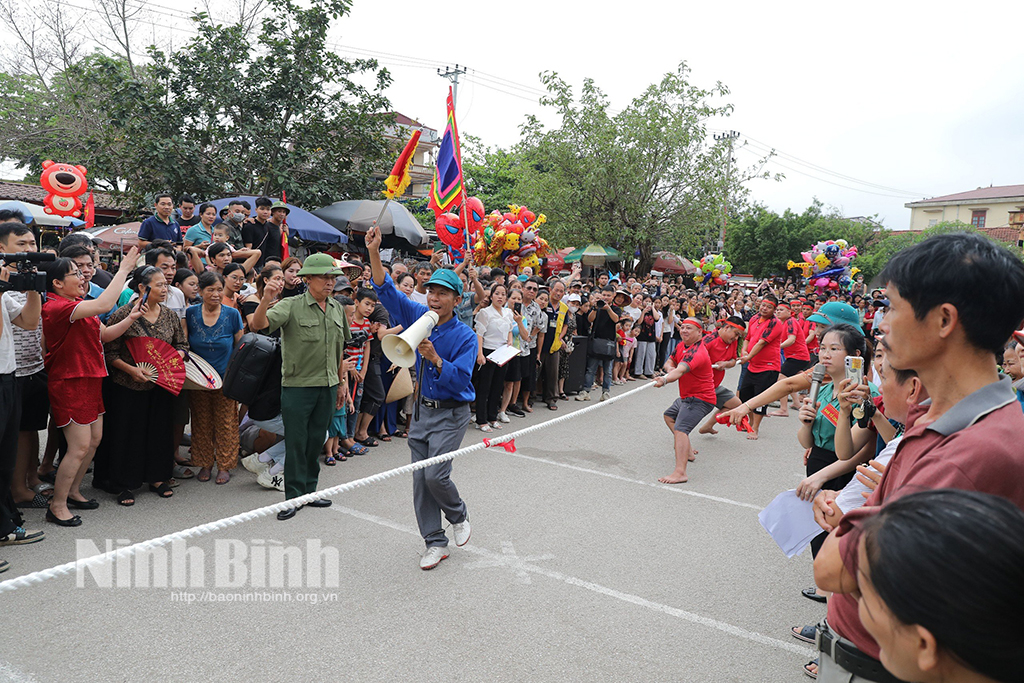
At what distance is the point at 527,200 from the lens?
24266 millimetres

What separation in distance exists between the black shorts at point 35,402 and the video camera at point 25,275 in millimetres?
1196

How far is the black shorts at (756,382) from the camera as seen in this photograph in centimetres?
920

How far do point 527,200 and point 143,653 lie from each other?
22161 mm

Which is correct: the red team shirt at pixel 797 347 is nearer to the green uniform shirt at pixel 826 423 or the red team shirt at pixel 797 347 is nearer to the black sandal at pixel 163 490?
the green uniform shirt at pixel 826 423

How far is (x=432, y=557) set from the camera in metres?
4.45

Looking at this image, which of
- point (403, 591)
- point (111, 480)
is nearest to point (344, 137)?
point (111, 480)

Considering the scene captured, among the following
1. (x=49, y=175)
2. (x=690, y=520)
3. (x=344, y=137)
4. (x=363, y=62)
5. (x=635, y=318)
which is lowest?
(x=690, y=520)

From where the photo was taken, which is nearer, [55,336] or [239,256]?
[55,336]

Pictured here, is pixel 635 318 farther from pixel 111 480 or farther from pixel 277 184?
pixel 111 480

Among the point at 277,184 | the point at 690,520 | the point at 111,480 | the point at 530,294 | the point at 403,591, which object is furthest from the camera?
the point at 277,184

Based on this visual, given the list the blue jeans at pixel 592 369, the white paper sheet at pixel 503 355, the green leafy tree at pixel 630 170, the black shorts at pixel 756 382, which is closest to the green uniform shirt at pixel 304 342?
the white paper sheet at pixel 503 355

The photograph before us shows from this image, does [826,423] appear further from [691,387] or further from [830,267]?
[830,267]

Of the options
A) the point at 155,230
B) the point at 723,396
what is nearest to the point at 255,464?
the point at 155,230

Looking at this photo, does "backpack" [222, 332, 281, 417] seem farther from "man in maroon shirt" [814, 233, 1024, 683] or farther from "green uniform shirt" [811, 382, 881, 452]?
"man in maroon shirt" [814, 233, 1024, 683]
